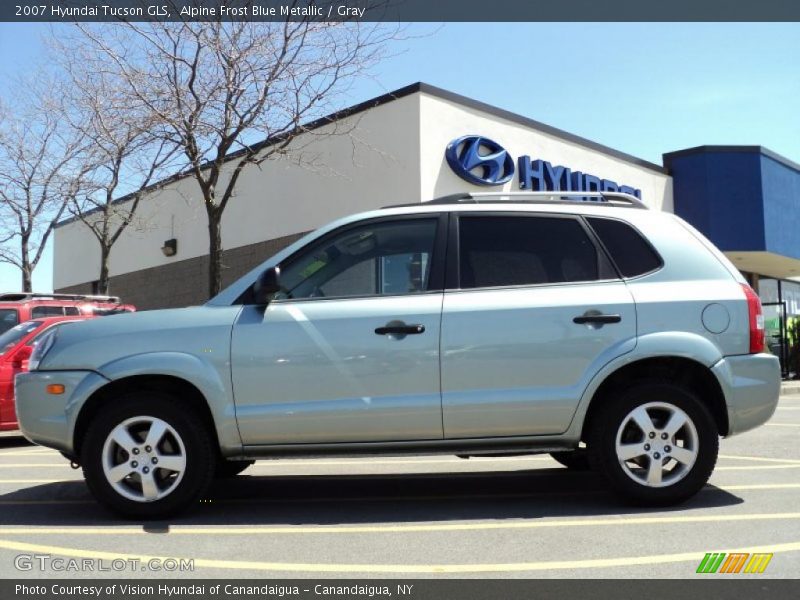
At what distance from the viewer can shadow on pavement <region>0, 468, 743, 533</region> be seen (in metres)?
5.16

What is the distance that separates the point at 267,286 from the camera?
4.99 metres

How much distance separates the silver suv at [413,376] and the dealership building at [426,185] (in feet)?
32.4

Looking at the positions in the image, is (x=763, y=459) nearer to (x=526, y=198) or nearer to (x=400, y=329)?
(x=526, y=198)

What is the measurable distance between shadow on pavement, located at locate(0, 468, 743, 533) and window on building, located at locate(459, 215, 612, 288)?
4.89ft

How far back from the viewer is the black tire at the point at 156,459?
497 cm

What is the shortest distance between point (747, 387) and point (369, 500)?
2620mm

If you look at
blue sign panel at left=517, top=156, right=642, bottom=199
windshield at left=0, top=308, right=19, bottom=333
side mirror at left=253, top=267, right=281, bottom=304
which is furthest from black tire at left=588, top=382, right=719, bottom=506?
blue sign panel at left=517, top=156, right=642, bottom=199

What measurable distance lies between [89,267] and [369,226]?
23.6m

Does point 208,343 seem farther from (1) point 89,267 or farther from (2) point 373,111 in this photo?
(1) point 89,267

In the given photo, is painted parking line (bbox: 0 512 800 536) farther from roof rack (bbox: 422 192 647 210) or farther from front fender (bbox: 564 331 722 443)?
roof rack (bbox: 422 192 647 210)

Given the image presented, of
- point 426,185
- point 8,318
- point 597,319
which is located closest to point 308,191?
point 426,185

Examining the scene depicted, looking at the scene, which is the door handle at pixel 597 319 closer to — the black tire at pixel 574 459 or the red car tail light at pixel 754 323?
the red car tail light at pixel 754 323

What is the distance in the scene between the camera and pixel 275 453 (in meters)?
5.03

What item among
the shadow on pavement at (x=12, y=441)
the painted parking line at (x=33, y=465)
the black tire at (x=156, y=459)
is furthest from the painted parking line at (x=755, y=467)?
the shadow on pavement at (x=12, y=441)
